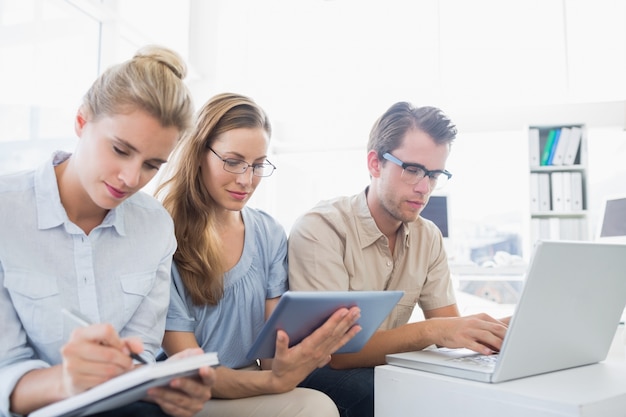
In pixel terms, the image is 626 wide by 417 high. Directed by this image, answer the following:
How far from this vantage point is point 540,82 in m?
4.56

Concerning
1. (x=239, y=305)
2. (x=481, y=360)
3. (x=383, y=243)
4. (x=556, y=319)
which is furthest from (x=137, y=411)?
(x=383, y=243)

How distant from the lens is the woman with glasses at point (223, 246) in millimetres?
1516

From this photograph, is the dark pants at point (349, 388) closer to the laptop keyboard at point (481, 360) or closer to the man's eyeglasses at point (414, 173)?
the laptop keyboard at point (481, 360)

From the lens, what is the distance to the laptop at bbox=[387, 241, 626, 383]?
1.07 metres

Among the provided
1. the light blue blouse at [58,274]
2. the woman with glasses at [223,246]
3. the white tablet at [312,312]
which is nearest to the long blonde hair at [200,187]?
the woman with glasses at [223,246]

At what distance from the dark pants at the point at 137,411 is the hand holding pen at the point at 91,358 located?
0.43 feet

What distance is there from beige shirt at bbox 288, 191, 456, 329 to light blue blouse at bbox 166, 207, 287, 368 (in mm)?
69

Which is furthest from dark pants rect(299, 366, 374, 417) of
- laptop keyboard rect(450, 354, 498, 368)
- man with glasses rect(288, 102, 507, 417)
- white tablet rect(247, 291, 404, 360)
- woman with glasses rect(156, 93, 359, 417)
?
laptop keyboard rect(450, 354, 498, 368)

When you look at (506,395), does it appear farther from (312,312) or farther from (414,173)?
(414,173)

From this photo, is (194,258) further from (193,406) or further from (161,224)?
(193,406)

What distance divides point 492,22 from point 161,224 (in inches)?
159

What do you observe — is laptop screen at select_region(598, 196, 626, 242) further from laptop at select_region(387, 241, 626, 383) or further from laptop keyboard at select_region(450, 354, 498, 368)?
laptop keyboard at select_region(450, 354, 498, 368)

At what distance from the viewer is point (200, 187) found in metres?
1.67

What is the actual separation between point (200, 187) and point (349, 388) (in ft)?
2.28
